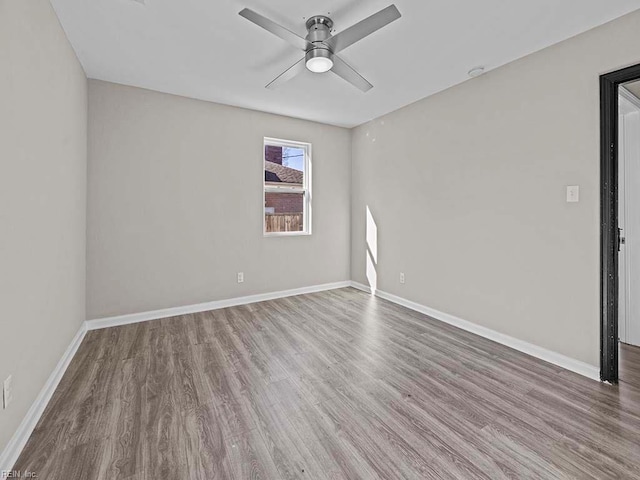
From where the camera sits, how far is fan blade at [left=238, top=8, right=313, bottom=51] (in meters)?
1.82

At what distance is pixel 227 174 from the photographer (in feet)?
12.8

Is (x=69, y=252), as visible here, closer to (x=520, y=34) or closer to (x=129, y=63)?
(x=129, y=63)

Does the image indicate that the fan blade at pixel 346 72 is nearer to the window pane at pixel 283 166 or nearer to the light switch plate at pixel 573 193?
the light switch plate at pixel 573 193

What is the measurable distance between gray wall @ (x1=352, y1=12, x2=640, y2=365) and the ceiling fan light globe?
165 cm

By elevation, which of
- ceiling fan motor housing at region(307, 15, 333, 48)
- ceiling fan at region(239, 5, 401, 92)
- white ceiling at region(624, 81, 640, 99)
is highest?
ceiling fan motor housing at region(307, 15, 333, 48)

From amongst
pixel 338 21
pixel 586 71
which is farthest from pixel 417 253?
pixel 338 21

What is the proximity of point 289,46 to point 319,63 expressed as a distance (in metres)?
0.45

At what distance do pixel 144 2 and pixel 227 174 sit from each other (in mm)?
2033

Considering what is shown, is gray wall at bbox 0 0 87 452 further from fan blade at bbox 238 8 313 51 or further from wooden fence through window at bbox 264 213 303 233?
wooden fence through window at bbox 264 213 303 233

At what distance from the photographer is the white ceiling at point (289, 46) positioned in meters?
2.03

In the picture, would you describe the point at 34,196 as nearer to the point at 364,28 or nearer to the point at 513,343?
the point at 364,28

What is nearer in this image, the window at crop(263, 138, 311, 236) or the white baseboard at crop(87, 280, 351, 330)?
the white baseboard at crop(87, 280, 351, 330)

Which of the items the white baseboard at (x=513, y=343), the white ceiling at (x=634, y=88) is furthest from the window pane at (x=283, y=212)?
the white ceiling at (x=634, y=88)

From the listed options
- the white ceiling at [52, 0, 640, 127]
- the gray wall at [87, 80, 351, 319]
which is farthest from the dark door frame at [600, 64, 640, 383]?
the gray wall at [87, 80, 351, 319]
